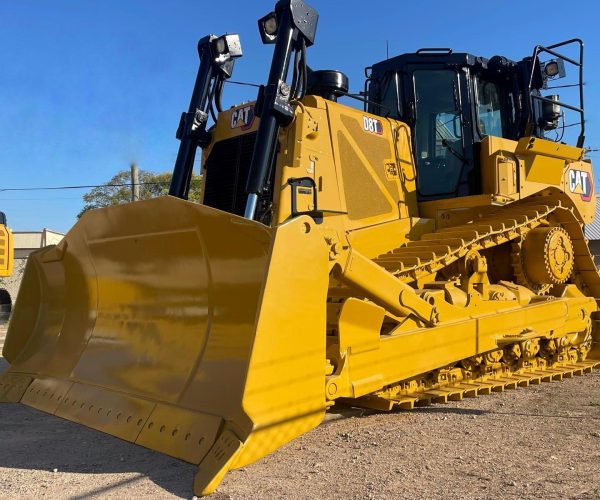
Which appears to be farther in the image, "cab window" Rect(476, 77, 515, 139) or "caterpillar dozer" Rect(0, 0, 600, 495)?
"cab window" Rect(476, 77, 515, 139)

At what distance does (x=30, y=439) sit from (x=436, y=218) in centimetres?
437

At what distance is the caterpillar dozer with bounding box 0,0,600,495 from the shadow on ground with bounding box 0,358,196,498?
177 mm

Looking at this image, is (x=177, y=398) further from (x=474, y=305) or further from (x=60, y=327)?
(x=474, y=305)

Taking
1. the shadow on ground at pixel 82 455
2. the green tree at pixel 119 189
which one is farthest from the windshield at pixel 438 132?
the green tree at pixel 119 189

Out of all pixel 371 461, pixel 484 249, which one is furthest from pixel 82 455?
pixel 484 249

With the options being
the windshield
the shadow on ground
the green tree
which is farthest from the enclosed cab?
the green tree

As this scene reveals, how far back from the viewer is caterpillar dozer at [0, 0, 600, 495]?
3848 mm

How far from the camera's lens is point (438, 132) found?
6.52 metres

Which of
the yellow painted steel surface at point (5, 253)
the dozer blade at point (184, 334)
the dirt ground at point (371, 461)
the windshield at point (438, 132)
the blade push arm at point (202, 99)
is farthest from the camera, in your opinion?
the yellow painted steel surface at point (5, 253)

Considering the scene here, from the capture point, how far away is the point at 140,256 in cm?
477

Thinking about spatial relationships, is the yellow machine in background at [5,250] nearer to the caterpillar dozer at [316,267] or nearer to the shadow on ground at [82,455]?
the caterpillar dozer at [316,267]

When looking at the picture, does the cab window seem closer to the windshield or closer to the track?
the windshield

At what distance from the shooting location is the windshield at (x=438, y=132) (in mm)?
6461

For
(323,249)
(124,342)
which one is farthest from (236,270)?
(124,342)
